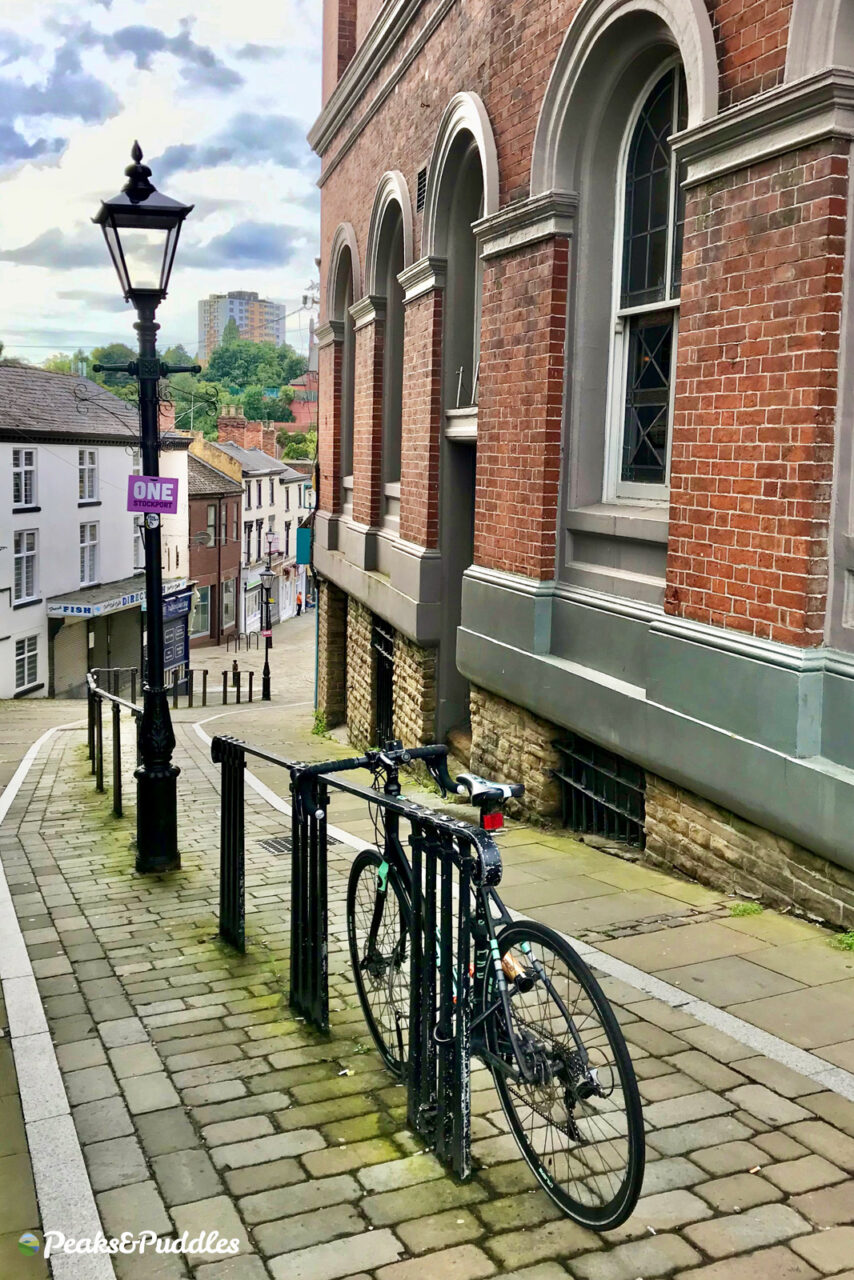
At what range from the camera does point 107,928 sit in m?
6.67

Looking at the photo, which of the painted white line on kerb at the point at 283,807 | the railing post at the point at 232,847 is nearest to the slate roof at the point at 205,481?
the painted white line on kerb at the point at 283,807

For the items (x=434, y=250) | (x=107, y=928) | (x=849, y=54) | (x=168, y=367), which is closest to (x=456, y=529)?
(x=434, y=250)

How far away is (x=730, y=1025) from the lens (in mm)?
4555

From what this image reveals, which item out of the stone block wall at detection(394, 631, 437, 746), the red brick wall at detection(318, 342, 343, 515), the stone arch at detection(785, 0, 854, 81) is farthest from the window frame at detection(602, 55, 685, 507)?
the red brick wall at detection(318, 342, 343, 515)

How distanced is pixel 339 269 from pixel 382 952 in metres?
14.6

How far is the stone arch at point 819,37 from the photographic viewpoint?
522 cm

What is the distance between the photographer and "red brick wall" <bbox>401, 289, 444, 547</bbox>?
11500 mm

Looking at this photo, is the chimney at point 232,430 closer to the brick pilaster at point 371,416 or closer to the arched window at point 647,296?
the brick pilaster at point 371,416

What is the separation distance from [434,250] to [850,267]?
666 centimetres

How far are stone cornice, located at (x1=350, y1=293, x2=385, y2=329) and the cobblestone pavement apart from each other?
10.4m

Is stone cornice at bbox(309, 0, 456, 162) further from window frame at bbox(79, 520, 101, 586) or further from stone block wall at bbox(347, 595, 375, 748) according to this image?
window frame at bbox(79, 520, 101, 586)

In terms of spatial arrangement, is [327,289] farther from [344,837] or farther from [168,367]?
[344,837]

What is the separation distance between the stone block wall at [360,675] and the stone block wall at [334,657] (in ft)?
6.08

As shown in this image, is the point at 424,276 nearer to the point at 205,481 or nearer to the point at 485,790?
the point at 485,790
